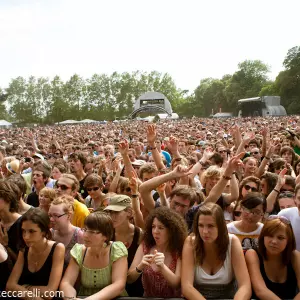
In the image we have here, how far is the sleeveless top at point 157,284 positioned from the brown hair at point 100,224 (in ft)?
1.28

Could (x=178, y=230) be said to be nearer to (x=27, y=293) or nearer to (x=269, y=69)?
(x=27, y=293)

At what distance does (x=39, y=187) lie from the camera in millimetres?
5652

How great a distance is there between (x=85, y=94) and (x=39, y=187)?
9334cm

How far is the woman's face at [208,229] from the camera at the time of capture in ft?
9.91

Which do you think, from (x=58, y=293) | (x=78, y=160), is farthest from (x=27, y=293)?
(x=78, y=160)

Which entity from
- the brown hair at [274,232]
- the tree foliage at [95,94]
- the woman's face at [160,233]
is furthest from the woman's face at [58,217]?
the tree foliage at [95,94]

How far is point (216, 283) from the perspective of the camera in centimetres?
300

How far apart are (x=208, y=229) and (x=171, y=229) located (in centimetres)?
33

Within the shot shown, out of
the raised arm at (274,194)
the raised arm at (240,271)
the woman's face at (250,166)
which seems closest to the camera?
the raised arm at (240,271)

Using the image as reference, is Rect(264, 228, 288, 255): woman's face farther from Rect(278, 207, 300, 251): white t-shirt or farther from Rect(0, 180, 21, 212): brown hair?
Rect(0, 180, 21, 212): brown hair

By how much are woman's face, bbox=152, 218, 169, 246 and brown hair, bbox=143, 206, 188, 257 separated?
0.9 inches

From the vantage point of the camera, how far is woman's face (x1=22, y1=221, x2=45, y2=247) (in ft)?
10.4

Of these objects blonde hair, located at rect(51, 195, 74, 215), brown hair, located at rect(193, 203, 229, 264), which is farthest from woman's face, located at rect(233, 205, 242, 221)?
blonde hair, located at rect(51, 195, 74, 215)

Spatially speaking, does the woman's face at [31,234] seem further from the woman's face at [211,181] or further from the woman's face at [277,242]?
the woman's face at [211,181]
